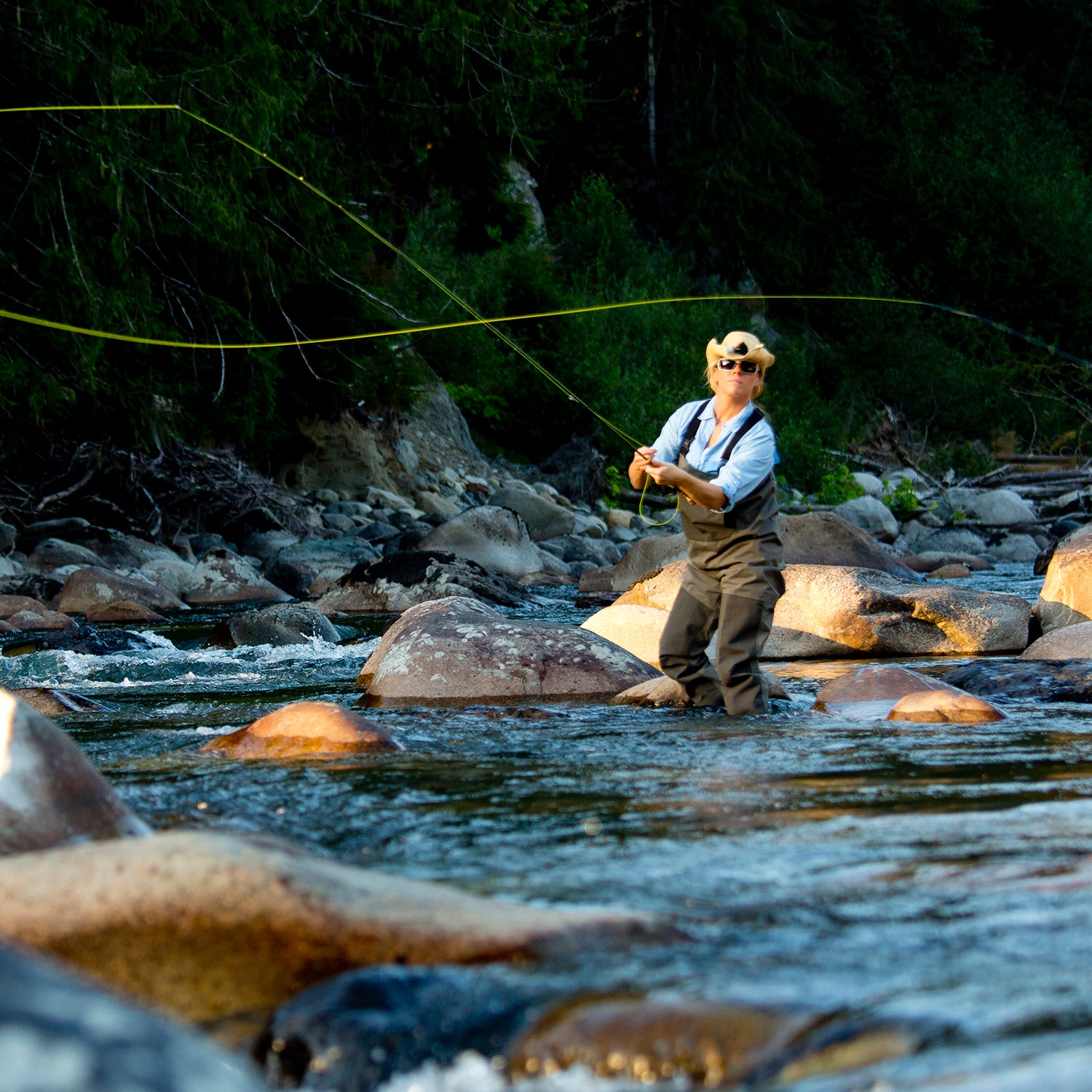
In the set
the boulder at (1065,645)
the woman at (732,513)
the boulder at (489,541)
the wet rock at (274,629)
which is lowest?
the boulder at (489,541)

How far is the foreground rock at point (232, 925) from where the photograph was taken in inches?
77.4

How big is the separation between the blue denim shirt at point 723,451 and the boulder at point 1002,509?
14.7 m

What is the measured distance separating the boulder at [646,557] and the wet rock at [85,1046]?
33.7ft

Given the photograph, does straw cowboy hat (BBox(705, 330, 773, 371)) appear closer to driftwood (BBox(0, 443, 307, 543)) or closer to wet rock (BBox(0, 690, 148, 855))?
wet rock (BBox(0, 690, 148, 855))

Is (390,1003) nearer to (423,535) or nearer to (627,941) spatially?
(627,941)

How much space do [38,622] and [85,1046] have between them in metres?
9.12

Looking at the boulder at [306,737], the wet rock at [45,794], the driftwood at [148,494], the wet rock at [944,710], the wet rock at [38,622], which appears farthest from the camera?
the driftwood at [148,494]

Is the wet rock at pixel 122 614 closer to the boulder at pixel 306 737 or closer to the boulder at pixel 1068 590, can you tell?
the boulder at pixel 306 737

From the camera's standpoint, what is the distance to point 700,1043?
5.64 ft

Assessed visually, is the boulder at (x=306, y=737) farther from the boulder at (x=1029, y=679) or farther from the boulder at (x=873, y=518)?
the boulder at (x=873, y=518)

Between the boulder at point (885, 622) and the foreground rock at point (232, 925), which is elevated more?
the foreground rock at point (232, 925)

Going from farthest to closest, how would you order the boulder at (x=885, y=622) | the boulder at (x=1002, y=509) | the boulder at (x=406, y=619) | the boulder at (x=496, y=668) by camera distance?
the boulder at (x=1002, y=509) → the boulder at (x=885, y=622) → the boulder at (x=406, y=619) → the boulder at (x=496, y=668)

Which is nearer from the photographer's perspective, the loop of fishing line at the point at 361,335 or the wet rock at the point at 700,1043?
the wet rock at the point at 700,1043

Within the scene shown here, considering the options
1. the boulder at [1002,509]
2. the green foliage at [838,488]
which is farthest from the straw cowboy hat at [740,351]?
the green foliage at [838,488]
